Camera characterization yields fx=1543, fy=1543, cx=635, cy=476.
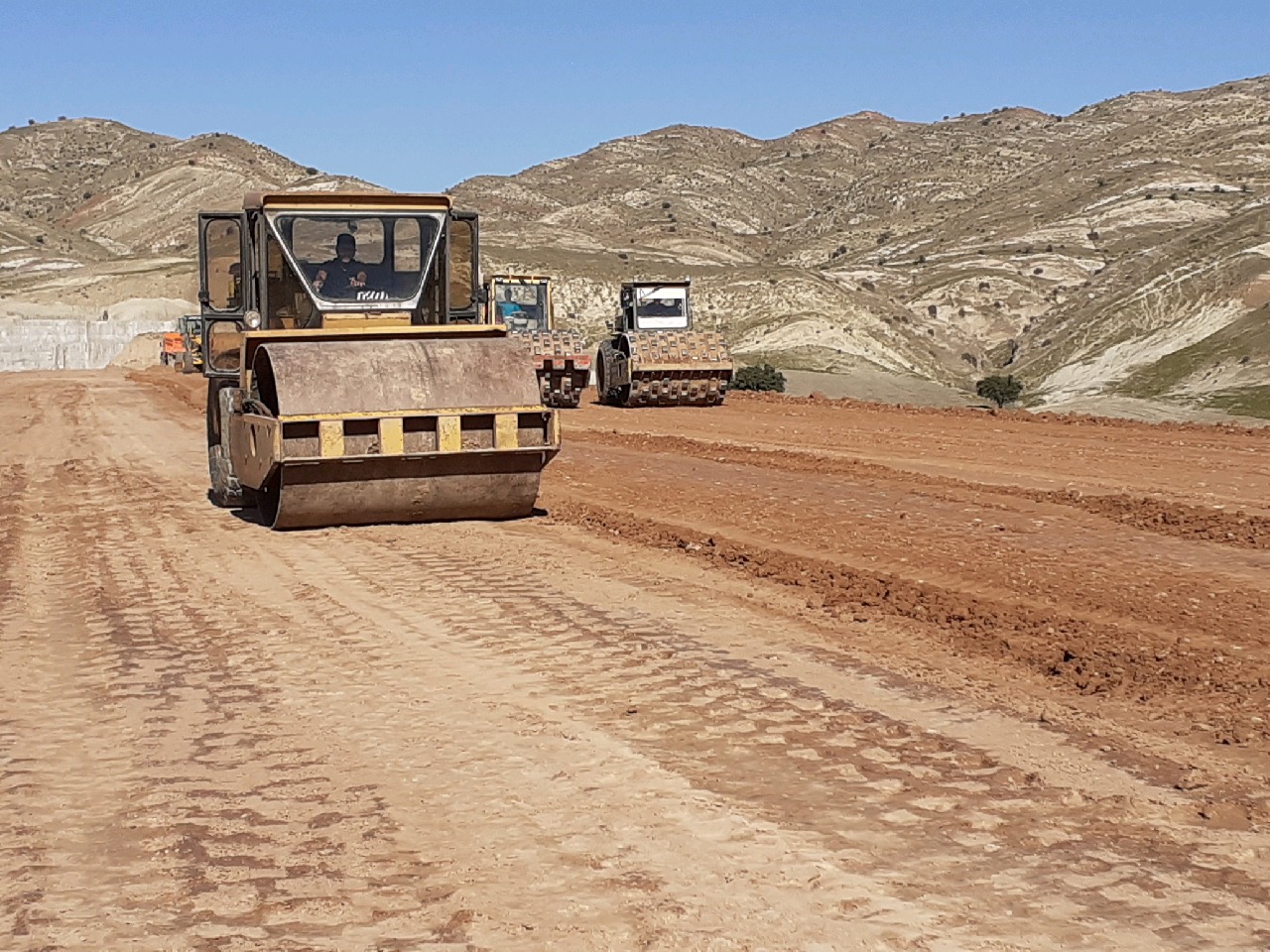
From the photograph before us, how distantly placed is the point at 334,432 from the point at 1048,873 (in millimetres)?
7949

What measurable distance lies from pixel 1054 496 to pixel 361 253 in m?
6.79

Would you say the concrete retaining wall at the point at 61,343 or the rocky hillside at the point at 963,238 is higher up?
the rocky hillside at the point at 963,238

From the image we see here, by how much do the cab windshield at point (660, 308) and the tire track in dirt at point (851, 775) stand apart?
24848 mm

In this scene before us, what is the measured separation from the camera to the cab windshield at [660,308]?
33469mm

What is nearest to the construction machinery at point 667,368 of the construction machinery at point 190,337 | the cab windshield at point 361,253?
the cab windshield at point 361,253

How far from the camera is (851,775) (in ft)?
19.4

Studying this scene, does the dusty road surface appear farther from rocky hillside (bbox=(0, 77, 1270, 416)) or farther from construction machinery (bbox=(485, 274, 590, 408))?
rocky hillside (bbox=(0, 77, 1270, 416))

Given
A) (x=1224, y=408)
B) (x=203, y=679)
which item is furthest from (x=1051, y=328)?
(x=203, y=679)

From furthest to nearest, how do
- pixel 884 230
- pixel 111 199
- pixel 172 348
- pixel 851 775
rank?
pixel 111 199
pixel 884 230
pixel 172 348
pixel 851 775

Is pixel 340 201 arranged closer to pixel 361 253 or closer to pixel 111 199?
pixel 361 253

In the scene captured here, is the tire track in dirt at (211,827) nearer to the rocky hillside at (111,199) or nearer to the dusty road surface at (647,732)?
the dusty road surface at (647,732)

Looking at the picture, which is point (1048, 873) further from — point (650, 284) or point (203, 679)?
point (650, 284)

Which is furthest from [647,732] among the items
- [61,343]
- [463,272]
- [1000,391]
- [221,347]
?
[61,343]

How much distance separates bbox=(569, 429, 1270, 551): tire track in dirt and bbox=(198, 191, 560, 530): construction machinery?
4.58 metres
